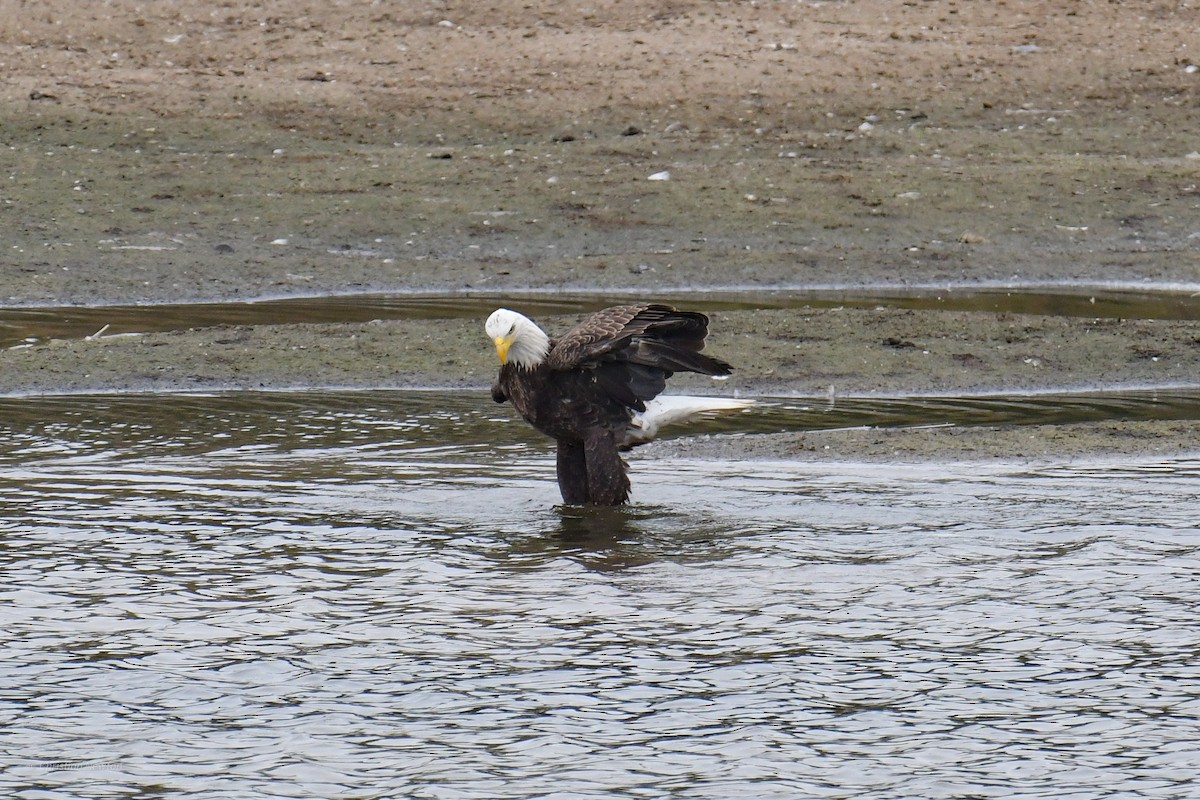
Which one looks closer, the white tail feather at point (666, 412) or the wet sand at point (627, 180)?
the white tail feather at point (666, 412)

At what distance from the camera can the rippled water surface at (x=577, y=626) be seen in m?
4.96

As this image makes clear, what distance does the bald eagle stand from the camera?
25.8 feet

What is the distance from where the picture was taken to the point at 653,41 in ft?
68.0

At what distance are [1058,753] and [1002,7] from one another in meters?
18.4

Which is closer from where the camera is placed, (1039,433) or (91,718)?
(91,718)

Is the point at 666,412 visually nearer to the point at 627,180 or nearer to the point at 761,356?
the point at 761,356

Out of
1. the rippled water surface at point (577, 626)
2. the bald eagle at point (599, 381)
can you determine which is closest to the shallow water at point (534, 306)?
the rippled water surface at point (577, 626)

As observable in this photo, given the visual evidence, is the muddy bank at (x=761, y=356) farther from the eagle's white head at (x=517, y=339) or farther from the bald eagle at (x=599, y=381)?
the eagle's white head at (x=517, y=339)

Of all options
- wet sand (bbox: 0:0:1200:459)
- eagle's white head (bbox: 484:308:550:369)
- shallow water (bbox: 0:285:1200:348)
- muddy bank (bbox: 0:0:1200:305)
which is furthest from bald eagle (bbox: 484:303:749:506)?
Result: muddy bank (bbox: 0:0:1200:305)

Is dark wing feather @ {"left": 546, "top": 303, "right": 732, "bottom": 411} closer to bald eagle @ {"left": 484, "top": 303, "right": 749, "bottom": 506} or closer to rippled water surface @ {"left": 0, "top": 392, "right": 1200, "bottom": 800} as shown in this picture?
bald eagle @ {"left": 484, "top": 303, "right": 749, "bottom": 506}

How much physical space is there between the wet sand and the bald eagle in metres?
1.32

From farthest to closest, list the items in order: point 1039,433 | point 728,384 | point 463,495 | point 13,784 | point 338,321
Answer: point 338,321 < point 728,384 < point 1039,433 < point 463,495 < point 13,784

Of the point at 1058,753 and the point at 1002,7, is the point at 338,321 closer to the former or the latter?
the point at 1058,753

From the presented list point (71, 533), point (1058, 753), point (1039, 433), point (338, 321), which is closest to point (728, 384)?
point (1039, 433)
